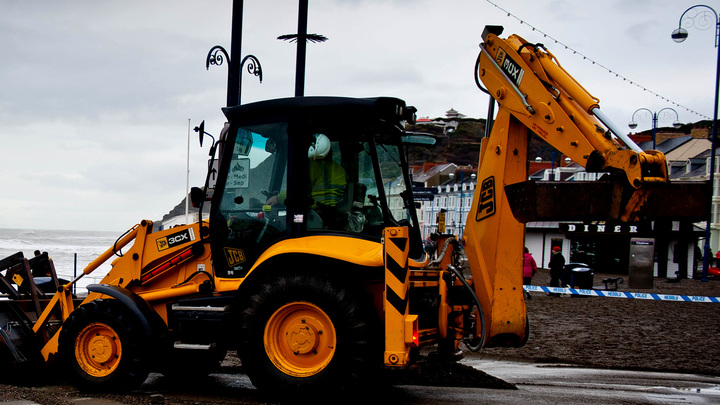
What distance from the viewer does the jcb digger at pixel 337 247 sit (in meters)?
6.44

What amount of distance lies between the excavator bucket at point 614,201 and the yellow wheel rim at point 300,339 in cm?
195

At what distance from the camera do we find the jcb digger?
6438 millimetres

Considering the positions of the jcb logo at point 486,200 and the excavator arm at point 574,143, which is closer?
the excavator arm at point 574,143

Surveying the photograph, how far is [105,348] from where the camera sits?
7559 mm

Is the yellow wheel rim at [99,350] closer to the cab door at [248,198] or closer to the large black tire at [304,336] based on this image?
the cab door at [248,198]

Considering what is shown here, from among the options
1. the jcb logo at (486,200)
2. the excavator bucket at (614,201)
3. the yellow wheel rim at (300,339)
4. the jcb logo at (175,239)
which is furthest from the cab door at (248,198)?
the excavator bucket at (614,201)

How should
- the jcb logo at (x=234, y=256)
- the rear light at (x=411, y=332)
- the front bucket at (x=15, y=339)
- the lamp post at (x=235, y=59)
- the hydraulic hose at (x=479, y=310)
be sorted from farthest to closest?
the lamp post at (x=235, y=59)
the front bucket at (x=15, y=339)
the jcb logo at (x=234, y=256)
the hydraulic hose at (x=479, y=310)
the rear light at (x=411, y=332)

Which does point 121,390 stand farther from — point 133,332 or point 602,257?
point 602,257

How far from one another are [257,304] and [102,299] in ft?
6.06

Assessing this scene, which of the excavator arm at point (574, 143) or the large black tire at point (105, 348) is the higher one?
the excavator arm at point (574, 143)

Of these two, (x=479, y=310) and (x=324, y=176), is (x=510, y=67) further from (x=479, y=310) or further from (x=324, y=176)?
(x=479, y=310)

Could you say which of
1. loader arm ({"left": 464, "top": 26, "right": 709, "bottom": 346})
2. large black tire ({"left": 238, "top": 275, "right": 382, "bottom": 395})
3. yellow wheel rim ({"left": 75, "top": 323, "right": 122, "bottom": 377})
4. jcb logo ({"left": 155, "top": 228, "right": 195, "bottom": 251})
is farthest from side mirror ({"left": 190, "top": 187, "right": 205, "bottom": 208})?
loader arm ({"left": 464, "top": 26, "right": 709, "bottom": 346})

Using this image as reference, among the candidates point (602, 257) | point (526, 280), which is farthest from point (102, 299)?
point (602, 257)

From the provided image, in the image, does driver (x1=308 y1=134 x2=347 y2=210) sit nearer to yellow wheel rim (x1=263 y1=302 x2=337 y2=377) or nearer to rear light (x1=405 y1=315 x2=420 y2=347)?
yellow wheel rim (x1=263 y1=302 x2=337 y2=377)
